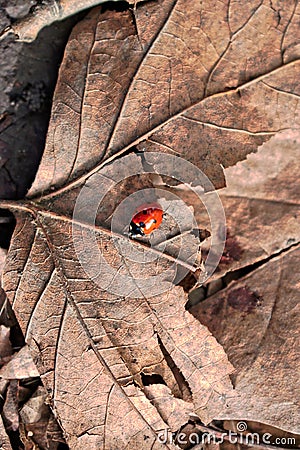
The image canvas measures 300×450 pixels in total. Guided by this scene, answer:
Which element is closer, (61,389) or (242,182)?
(61,389)

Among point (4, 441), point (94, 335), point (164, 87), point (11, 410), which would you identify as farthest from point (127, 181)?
point (4, 441)

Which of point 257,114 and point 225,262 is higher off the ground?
point 257,114

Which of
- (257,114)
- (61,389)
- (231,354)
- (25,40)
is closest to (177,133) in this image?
(257,114)

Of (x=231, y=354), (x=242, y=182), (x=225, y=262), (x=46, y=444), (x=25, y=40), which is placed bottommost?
(x=46, y=444)

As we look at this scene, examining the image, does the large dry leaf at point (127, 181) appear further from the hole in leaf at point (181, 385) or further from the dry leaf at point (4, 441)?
the dry leaf at point (4, 441)

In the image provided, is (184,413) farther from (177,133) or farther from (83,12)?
(83,12)

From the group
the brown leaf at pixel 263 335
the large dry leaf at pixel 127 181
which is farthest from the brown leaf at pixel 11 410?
the brown leaf at pixel 263 335
